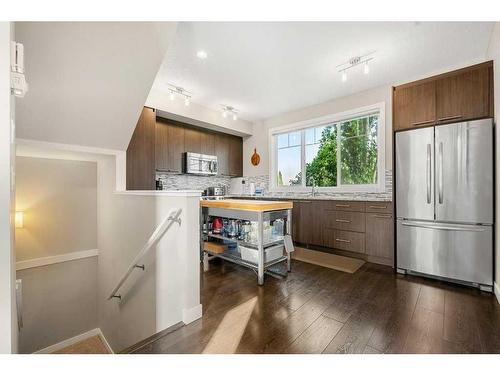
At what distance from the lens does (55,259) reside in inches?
123

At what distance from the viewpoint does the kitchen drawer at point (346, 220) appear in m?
3.35

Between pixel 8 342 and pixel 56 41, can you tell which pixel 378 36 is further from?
pixel 8 342

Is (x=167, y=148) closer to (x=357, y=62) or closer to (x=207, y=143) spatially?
(x=207, y=143)

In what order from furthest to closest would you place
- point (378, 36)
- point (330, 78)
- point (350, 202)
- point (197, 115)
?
1. point (197, 115)
2. point (350, 202)
3. point (330, 78)
4. point (378, 36)

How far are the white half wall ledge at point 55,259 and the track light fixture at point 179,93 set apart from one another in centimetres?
265

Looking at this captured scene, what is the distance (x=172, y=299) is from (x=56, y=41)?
222 centimetres

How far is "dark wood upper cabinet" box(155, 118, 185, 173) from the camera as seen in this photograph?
394 cm

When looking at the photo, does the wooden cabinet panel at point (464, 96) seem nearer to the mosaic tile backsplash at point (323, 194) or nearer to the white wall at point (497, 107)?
the white wall at point (497, 107)

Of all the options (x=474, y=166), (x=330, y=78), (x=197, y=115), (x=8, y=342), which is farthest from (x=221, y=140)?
(x=8, y=342)

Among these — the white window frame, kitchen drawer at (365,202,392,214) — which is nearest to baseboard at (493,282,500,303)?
kitchen drawer at (365,202,392,214)

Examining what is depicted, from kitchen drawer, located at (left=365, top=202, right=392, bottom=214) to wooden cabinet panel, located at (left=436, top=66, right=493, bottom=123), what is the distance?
118 cm

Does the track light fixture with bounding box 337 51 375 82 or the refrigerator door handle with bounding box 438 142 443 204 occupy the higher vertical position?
the track light fixture with bounding box 337 51 375 82

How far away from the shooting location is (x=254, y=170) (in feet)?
17.4

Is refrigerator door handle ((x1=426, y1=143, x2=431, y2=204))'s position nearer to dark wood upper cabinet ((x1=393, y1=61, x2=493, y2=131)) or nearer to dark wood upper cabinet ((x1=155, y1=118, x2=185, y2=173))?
dark wood upper cabinet ((x1=393, y1=61, x2=493, y2=131))
